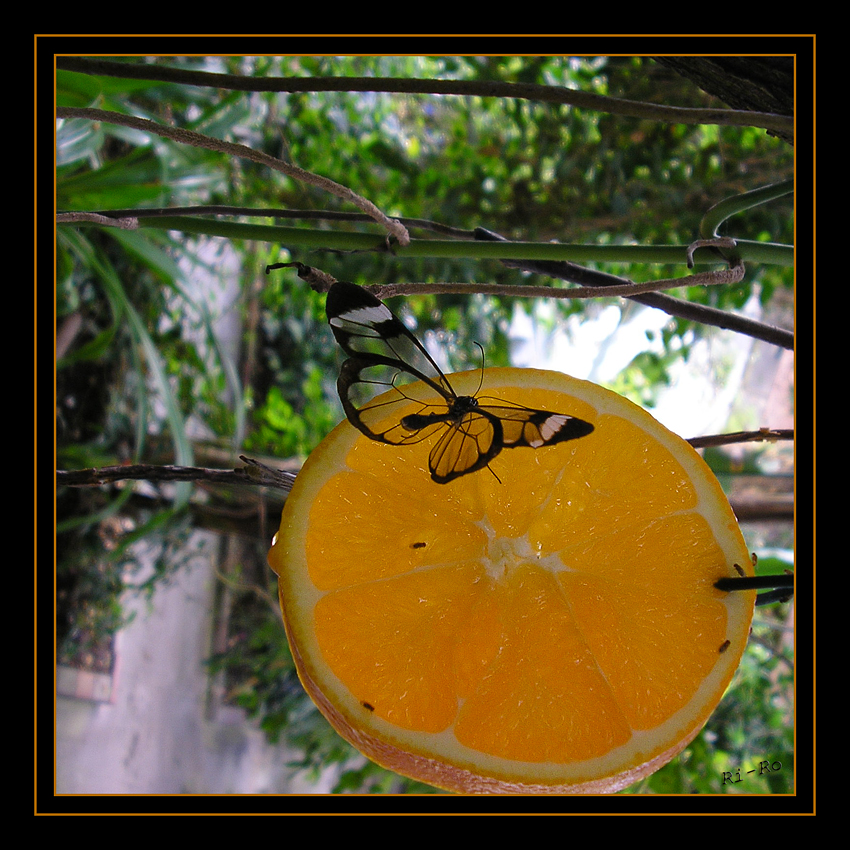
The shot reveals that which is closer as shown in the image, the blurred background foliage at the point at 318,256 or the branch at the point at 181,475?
the branch at the point at 181,475

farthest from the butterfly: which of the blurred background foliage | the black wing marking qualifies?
the blurred background foliage

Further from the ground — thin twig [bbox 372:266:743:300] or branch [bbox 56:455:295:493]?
thin twig [bbox 372:266:743:300]

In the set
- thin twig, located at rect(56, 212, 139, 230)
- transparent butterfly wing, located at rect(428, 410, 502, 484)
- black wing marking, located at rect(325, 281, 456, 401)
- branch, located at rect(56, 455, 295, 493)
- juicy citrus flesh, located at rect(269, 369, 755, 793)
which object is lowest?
juicy citrus flesh, located at rect(269, 369, 755, 793)

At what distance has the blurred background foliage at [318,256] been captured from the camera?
96 cm

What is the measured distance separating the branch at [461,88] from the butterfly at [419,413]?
0.09m

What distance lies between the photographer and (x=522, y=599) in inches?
11.2

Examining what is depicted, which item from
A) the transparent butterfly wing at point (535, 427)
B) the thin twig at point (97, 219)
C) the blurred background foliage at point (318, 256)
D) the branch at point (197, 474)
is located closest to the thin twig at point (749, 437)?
the branch at point (197, 474)

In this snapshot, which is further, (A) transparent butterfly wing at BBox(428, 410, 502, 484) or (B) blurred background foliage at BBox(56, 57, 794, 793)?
(B) blurred background foliage at BBox(56, 57, 794, 793)

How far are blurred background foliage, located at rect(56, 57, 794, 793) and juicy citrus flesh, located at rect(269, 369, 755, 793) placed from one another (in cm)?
56

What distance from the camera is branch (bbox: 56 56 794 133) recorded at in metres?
0.26

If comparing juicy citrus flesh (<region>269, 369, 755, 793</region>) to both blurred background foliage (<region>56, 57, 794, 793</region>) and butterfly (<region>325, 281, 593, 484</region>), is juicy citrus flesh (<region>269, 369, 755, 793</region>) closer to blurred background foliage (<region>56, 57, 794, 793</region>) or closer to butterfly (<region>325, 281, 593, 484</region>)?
butterfly (<region>325, 281, 593, 484</region>)

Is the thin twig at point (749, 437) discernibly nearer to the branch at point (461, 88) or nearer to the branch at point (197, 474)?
the branch at point (197, 474)
